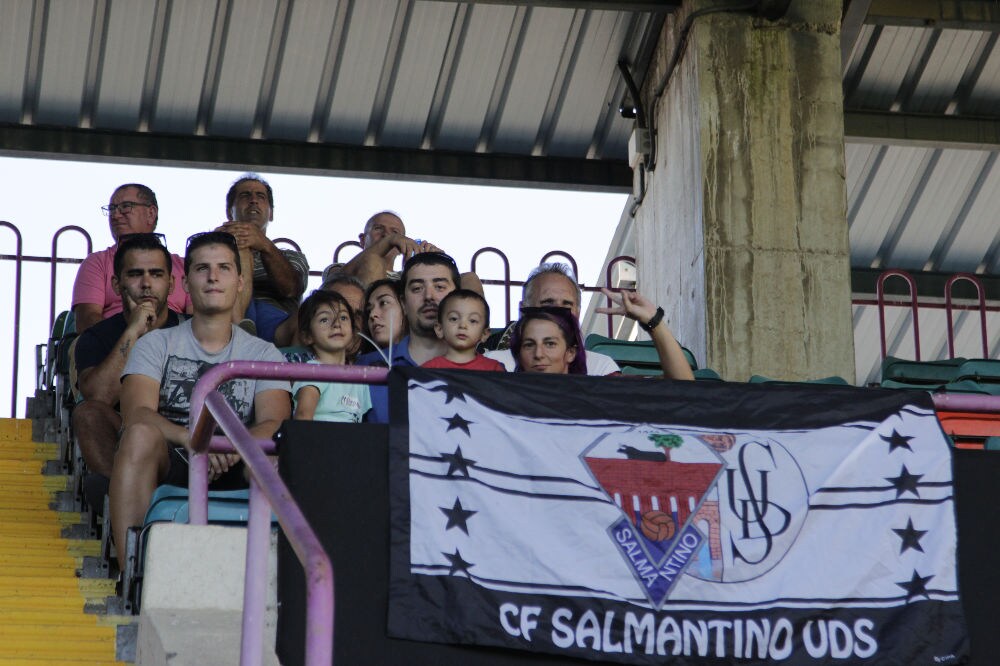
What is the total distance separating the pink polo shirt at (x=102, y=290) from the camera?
726 cm

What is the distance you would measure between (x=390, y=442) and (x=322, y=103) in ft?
24.4

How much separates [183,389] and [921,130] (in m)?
8.10

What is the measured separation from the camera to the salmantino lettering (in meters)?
4.46

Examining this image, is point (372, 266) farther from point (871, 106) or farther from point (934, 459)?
point (871, 106)

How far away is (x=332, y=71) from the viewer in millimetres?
11523

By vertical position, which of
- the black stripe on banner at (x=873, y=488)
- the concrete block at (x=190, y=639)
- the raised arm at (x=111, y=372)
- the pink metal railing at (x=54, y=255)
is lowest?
the concrete block at (x=190, y=639)

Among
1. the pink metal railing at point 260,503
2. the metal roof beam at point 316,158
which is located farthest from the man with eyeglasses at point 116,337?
the metal roof beam at point 316,158

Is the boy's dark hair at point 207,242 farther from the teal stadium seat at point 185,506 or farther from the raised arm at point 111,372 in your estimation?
the teal stadium seat at point 185,506

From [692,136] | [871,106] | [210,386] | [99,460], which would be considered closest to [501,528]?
[210,386]

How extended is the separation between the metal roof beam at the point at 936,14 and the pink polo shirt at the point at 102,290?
536 cm

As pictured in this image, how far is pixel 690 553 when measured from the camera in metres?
4.60

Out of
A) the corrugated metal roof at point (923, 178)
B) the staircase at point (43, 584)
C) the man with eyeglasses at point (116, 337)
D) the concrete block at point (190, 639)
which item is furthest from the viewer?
the corrugated metal roof at point (923, 178)

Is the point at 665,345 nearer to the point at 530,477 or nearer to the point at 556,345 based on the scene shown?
the point at 556,345

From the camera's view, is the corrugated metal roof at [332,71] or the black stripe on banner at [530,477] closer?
the black stripe on banner at [530,477]
